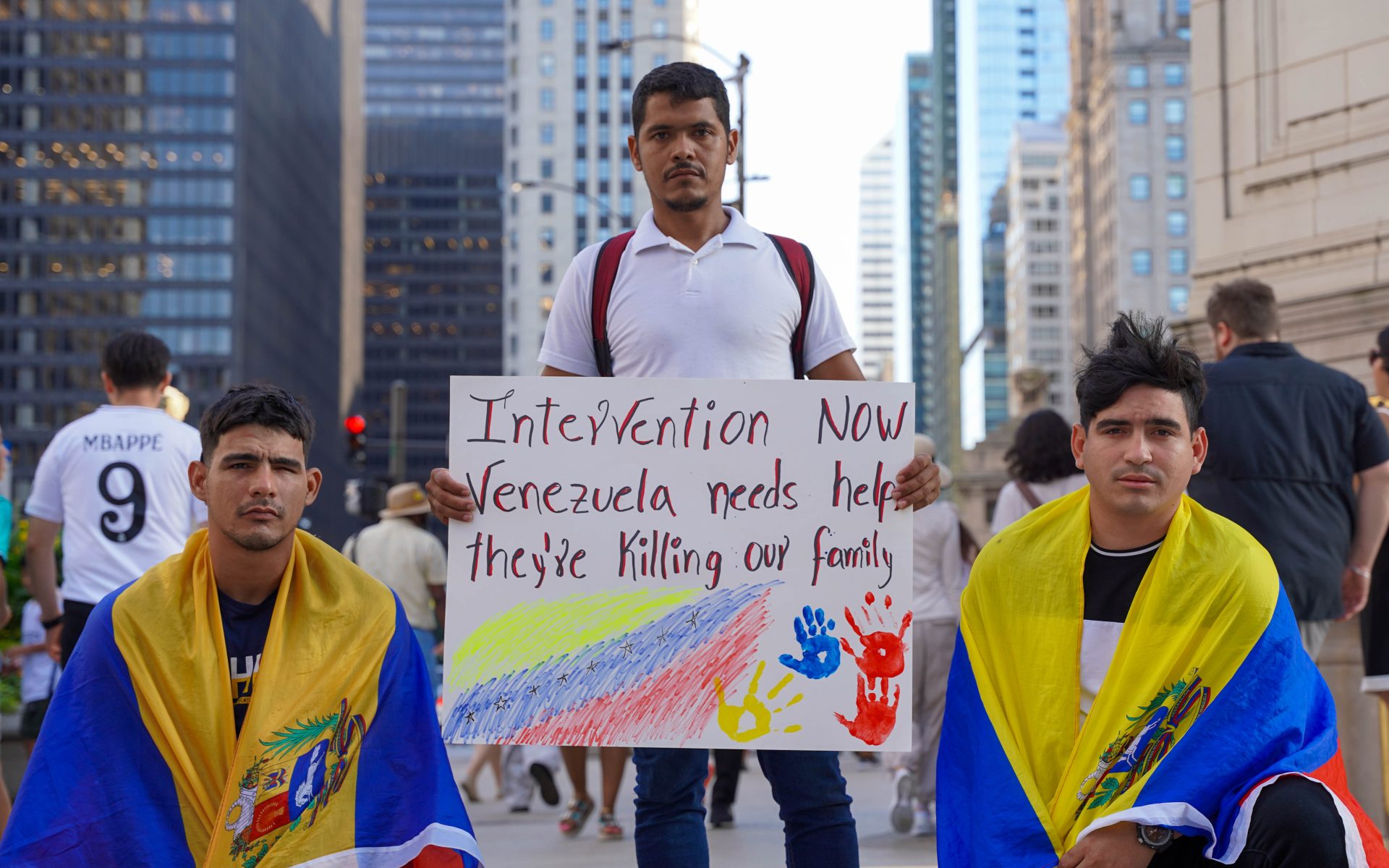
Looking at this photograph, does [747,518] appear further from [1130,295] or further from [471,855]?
[1130,295]

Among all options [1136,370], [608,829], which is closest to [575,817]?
[608,829]

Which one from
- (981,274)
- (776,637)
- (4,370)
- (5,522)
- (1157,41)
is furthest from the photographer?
(981,274)

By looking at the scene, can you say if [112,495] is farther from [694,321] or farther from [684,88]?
[684,88]

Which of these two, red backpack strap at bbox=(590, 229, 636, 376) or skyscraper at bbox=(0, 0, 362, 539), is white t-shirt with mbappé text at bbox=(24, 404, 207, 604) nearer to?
red backpack strap at bbox=(590, 229, 636, 376)

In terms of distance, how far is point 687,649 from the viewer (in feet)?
12.8

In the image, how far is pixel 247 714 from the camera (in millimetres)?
3553

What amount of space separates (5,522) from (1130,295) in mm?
106140

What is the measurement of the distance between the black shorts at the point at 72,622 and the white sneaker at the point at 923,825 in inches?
158

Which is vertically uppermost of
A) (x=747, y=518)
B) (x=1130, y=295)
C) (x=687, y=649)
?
(x=1130, y=295)

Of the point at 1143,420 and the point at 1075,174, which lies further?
the point at 1075,174

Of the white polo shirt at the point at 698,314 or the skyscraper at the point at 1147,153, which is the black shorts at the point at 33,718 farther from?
the skyscraper at the point at 1147,153

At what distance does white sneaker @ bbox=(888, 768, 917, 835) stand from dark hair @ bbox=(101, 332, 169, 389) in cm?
395

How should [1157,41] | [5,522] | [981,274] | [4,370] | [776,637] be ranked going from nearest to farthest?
[776,637], [5,522], [4,370], [1157,41], [981,274]

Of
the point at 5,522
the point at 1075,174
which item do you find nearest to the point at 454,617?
the point at 5,522
